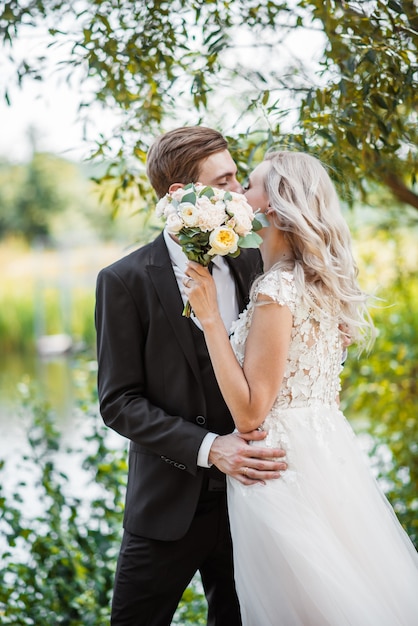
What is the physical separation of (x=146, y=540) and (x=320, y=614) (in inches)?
21.0

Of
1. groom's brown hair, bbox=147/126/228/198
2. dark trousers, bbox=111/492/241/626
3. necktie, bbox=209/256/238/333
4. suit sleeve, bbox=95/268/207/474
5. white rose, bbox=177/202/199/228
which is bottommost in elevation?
dark trousers, bbox=111/492/241/626

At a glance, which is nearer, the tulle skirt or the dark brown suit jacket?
the tulle skirt

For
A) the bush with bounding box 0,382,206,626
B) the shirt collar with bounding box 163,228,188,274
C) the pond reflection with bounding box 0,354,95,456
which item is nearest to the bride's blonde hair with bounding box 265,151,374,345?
the shirt collar with bounding box 163,228,188,274

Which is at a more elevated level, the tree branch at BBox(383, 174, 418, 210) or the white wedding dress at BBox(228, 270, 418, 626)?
the tree branch at BBox(383, 174, 418, 210)

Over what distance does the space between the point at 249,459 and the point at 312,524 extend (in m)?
0.23

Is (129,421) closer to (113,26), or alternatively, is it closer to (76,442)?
(113,26)

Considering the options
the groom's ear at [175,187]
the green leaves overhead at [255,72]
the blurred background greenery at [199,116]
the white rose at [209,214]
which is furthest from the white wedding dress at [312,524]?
the green leaves overhead at [255,72]

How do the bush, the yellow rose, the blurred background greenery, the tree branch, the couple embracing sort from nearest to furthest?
Result: the yellow rose
the couple embracing
the blurred background greenery
the tree branch
the bush

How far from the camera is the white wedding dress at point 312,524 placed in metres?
1.98

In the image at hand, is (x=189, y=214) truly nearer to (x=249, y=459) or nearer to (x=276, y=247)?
(x=276, y=247)

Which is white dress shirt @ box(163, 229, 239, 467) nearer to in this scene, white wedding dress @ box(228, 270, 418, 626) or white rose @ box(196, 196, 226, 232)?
white wedding dress @ box(228, 270, 418, 626)

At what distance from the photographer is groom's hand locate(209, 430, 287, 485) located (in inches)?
80.7

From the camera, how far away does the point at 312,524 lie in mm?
2021

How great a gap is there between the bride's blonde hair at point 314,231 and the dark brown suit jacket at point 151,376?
0.37 meters
